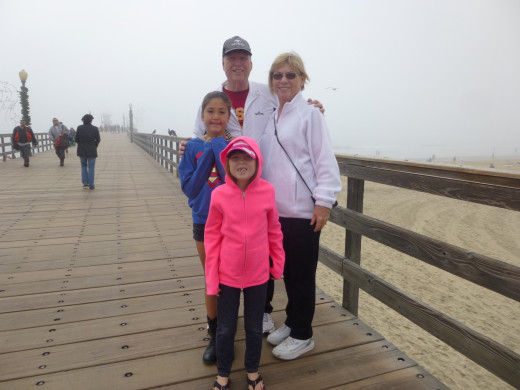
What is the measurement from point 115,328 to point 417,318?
198 cm

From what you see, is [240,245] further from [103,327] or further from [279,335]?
[103,327]

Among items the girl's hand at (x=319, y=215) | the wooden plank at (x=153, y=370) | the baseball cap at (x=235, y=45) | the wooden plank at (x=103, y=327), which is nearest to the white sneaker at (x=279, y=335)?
the wooden plank at (x=153, y=370)

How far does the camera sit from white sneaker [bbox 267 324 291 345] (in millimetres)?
2359

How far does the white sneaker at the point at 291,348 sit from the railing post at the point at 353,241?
0.65m

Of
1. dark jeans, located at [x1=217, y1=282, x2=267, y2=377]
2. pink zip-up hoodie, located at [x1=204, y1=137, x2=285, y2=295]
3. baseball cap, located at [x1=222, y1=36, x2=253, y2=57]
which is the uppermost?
baseball cap, located at [x1=222, y1=36, x2=253, y2=57]

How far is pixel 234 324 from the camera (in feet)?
6.27

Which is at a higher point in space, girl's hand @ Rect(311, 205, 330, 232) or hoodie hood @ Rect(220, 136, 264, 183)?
hoodie hood @ Rect(220, 136, 264, 183)

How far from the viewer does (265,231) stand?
1.91m

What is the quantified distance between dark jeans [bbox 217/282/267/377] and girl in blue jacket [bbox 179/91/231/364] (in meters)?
0.27

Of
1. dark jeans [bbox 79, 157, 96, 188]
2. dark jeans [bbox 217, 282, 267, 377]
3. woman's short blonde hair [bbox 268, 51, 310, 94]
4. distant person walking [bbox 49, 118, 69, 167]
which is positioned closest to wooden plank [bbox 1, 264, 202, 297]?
dark jeans [bbox 217, 282, 267, 377]

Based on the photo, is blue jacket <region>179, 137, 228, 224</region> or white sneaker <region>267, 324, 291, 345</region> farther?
white sneaker <region>267, 324, 291, 345</region>

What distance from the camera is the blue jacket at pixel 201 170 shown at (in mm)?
2021

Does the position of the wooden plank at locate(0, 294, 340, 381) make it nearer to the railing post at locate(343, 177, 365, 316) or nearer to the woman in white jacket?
the railing post at locate(343, 177, 365, 316)

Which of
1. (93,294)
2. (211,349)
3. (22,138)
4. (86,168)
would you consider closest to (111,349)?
(211,349)
